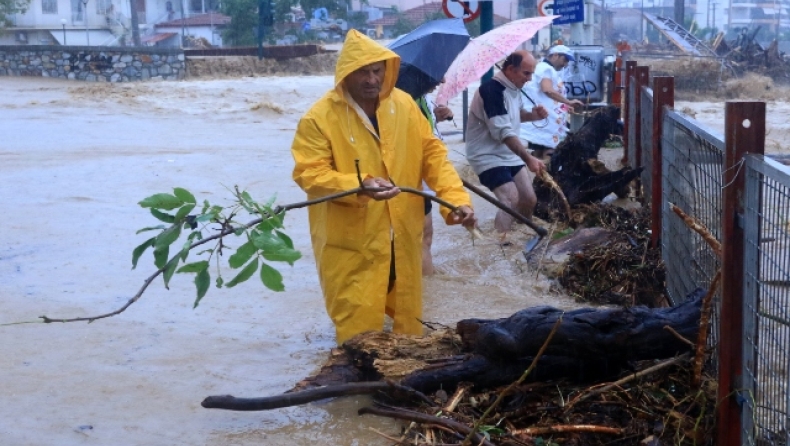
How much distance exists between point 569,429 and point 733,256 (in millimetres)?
881

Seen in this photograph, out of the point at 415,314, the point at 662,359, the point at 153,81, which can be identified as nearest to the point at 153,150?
the point at 415,314

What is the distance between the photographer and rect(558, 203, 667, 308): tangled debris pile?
616cm

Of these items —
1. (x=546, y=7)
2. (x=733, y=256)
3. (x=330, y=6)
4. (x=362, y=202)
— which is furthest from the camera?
(x=330, y=6)

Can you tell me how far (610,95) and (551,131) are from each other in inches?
150

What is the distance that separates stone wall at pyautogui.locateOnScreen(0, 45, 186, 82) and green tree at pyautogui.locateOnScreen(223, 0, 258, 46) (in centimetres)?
1398

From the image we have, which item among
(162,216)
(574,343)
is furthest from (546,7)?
(162,216)

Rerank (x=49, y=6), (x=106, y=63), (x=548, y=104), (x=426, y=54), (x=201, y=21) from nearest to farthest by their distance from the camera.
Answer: (x=426, y=54) → (x=548, y=104) → (x=106, y=63) → (x=49, y=6) → (x=201, y=21)

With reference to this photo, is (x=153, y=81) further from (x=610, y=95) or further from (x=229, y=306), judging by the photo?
(x=229, y=306)

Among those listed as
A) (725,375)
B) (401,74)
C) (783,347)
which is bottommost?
(725,375)

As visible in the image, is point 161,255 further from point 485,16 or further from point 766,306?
point 485,16

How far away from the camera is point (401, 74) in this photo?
6.91 m

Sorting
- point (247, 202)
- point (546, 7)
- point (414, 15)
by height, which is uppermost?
point (414, 15)

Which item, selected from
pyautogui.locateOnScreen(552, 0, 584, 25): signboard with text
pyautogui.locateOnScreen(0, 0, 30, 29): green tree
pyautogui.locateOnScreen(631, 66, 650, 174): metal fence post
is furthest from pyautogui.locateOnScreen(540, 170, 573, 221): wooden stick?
pyautogui.locateOnScreen(0, 0, 30, 29): green tree

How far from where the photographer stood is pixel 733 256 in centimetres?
320
